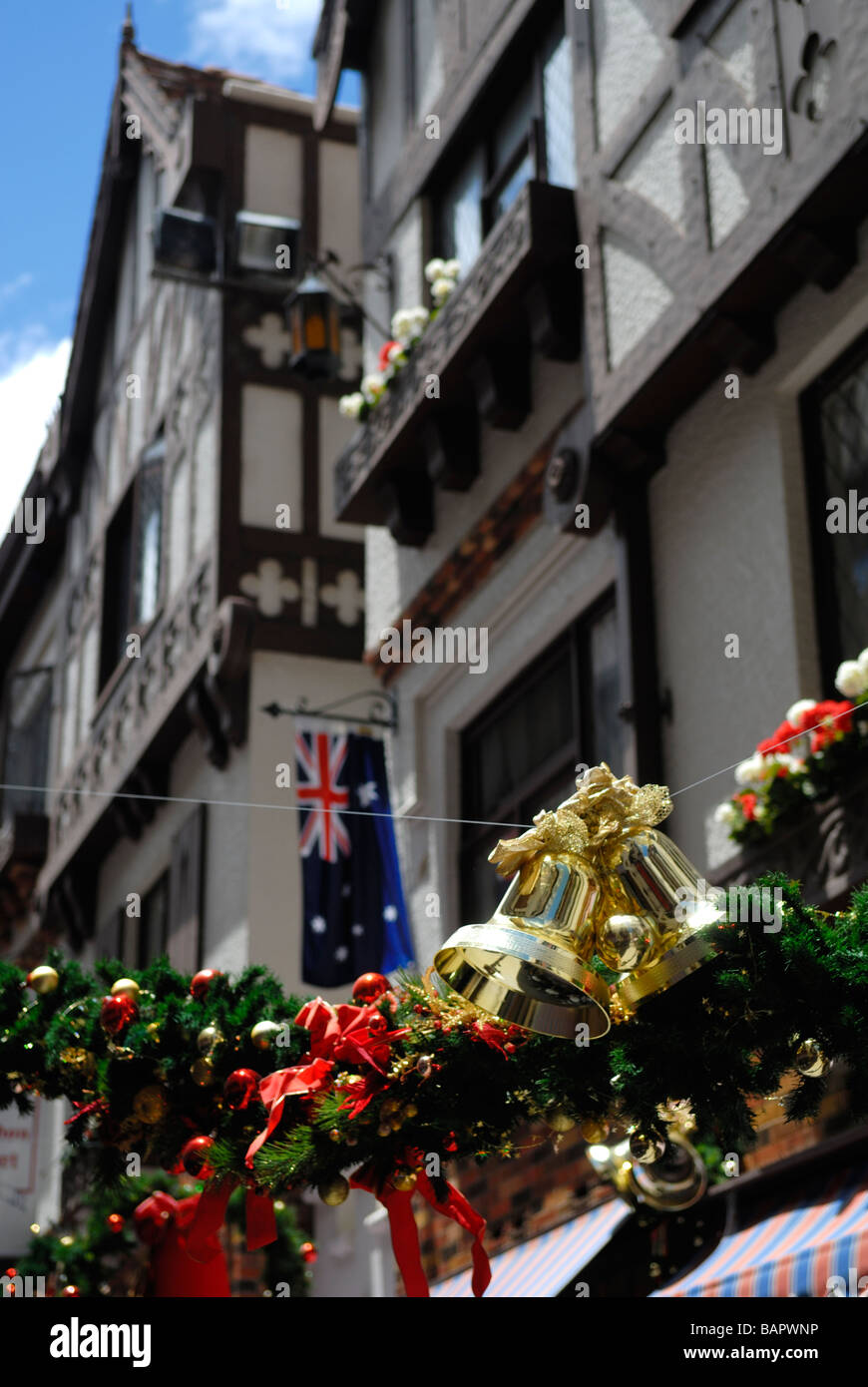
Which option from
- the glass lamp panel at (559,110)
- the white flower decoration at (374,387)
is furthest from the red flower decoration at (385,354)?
the glass lamp panel at (559,110)

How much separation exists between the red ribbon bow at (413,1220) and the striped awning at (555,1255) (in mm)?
4664

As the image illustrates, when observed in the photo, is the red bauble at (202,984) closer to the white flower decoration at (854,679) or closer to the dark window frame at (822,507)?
the white flower decoration at (854,679)

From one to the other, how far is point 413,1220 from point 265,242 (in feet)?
47.3

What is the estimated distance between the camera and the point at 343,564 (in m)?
17.7

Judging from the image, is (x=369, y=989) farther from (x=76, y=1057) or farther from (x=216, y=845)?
(x=216, y=845)

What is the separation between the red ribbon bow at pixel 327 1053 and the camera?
458 centimetres

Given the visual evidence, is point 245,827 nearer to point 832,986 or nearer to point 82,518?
point 82,518

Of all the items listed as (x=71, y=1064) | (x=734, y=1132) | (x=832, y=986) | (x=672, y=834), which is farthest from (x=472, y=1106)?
(x=672, y=834)

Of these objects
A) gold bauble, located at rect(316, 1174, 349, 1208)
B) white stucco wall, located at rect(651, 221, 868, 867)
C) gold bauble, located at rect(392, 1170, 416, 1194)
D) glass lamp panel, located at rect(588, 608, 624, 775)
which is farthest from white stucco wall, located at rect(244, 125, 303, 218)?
gold bauble, located at rect(316, 1174, 349, 1208)

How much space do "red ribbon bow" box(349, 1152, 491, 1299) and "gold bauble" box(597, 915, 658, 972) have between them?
0.83 m

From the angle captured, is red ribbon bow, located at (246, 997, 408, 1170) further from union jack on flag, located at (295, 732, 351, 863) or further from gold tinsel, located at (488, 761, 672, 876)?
union jack on flag, located at (295, 732, 351, 863)

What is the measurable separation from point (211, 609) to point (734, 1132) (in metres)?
13.5

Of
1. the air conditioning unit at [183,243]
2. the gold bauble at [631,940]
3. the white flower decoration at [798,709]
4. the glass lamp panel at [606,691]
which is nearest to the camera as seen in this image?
the gold bauble at [631,940]

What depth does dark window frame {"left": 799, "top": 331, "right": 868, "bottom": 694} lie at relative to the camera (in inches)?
354
